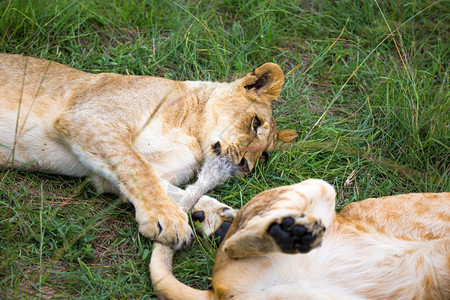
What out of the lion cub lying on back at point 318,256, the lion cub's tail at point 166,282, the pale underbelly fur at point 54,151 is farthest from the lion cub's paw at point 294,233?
the pale underbelly fur at point 54,151

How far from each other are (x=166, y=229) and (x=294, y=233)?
0.93m

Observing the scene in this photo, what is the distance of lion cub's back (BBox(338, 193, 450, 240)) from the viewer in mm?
3029

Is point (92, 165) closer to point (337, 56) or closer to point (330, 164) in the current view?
point (330, 164)

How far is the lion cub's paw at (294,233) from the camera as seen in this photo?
8.43 ft

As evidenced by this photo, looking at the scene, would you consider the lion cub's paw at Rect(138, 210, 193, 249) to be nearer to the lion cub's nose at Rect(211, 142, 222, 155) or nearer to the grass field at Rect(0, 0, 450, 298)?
the grass field at Rect(0, 0, 450, 298)

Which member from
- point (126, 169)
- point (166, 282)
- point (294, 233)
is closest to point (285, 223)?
point (294, 233)

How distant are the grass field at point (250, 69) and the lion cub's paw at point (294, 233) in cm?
78

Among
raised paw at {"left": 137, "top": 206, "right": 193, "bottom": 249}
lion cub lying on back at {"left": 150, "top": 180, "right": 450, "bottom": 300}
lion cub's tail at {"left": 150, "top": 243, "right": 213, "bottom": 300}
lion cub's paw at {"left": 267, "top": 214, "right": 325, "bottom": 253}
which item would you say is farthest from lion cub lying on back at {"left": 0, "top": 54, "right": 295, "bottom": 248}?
lion cub's paw at {"left": 267, "top": 214, "right": 325, "bottom": 253}

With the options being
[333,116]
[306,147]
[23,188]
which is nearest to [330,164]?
[306,147]

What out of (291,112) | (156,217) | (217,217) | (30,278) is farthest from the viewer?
(291,112)

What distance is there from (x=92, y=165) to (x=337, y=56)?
101 inches

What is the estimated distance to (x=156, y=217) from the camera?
326cm

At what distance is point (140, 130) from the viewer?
3.69 metres

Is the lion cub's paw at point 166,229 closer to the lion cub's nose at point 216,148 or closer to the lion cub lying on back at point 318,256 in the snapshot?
the lion cub lying on back at point 318,256
